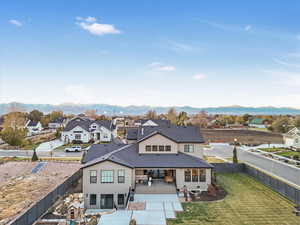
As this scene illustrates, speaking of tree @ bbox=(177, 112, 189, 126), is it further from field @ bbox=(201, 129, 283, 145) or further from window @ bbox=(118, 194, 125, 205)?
window @ bbox=(118, 194, 125, 205)

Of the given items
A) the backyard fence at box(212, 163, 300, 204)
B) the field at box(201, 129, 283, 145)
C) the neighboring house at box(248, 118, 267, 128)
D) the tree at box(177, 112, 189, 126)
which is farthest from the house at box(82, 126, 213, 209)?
the neighboring house at box(248, 118, 267, 128)

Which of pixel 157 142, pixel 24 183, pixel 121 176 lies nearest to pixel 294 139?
pixel 157 142

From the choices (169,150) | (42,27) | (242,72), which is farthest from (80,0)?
(242,72)

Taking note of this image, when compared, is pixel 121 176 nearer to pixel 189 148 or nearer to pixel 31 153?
pixel 189 148

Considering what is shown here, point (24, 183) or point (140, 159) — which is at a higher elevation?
point (140, 159)

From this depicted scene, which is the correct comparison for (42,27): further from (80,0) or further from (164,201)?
(164,201)

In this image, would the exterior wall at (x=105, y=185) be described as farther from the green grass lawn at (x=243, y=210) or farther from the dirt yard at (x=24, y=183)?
the green grass lawn at (x=243, y=210)
